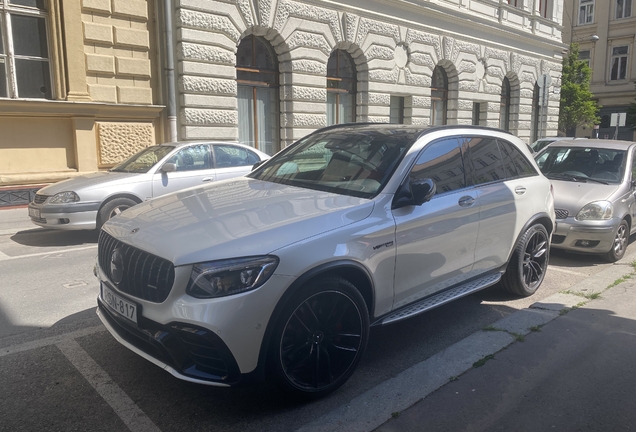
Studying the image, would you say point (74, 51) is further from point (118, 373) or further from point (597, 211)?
point (597, 211)

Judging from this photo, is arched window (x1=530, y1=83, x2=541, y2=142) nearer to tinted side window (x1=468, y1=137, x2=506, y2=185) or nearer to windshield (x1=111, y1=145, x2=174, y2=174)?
windshield (x1=111, y1=145, x2=174, y2=174)

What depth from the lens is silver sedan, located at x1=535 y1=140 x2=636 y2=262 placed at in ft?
23.2

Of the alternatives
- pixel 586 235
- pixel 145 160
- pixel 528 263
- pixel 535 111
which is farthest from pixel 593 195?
pixel 535 111

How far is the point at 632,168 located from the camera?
26.0ft

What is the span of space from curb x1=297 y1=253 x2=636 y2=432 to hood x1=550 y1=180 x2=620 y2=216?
1699 millimetres

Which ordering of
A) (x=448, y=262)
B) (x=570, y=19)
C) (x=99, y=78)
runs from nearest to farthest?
(x=448, y=262), (x=99, y=78), (x=570, y=19)

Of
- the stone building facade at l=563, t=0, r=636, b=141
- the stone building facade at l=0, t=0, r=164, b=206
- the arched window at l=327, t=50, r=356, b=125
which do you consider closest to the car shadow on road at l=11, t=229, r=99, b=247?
the stone building facade at l=0, t=0, r=164, b=206

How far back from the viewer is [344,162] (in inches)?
169

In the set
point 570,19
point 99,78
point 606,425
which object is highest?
point 570,19

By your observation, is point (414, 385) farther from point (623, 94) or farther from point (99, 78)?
point (623, 94)

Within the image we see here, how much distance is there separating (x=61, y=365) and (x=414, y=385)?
2.44 meters

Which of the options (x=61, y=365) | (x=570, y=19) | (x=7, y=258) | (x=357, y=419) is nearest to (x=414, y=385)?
(x=357, y=419)

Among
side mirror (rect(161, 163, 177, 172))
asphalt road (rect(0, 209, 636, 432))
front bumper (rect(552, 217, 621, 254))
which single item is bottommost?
asphalt road (rect(0, 209, 636, 432))

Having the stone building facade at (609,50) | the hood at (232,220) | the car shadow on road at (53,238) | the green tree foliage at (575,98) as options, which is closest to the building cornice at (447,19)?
the green tree foliage at (575,98)
